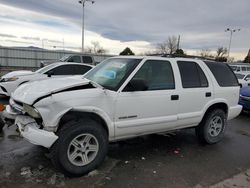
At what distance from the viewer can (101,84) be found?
394 cm

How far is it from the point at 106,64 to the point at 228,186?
2.93 metres

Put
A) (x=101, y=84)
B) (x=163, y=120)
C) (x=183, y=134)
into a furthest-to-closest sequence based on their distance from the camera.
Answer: (x=183, y=134) → (x=163, y=120) → (x=101, y=84)

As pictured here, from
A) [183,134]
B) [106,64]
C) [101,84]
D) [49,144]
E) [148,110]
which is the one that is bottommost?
[183,134]

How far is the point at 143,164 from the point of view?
398cm

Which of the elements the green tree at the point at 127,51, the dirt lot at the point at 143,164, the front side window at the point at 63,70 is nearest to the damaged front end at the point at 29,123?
the dirt lot at the point at 143,164

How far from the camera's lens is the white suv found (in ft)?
10.7

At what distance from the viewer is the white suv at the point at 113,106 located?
10.7 feet

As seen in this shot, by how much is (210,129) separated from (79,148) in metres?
3.05

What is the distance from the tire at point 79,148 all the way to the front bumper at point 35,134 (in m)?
0.10

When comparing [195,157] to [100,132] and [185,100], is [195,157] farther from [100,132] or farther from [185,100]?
[100,132]

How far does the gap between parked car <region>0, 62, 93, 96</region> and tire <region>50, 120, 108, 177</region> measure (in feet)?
20.1

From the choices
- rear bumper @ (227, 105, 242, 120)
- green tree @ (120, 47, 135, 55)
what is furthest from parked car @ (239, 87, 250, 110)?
green tree @ (120, 47, 135, 55)

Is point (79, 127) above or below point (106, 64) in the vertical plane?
below

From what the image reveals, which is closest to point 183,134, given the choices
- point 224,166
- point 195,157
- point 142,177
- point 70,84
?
point 195,157
